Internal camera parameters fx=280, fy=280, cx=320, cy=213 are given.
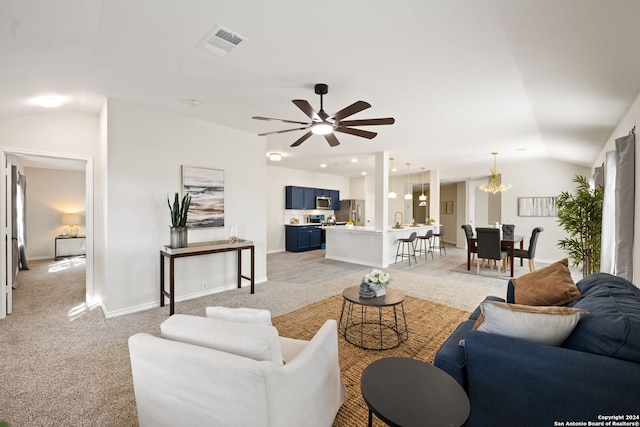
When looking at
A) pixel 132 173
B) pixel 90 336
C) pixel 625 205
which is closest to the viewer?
pixel 625 205

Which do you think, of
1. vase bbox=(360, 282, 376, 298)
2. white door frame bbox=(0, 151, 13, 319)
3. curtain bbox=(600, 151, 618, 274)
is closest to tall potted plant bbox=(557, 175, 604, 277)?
curtain bbox=(600, 151, 618, 274)

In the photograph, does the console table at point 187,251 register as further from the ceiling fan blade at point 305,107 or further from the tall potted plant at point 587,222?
Result: the tall potted plant at point 587,222

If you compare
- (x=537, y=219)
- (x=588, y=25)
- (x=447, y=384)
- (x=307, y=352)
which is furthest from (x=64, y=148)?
(x=537, y=219)

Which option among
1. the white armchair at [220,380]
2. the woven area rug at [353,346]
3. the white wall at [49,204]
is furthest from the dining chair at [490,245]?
the white wall at [49,204]

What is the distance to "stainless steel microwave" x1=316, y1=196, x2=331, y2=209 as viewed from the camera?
9.98 meters

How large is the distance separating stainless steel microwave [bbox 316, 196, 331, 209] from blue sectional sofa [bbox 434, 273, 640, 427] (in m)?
8.48

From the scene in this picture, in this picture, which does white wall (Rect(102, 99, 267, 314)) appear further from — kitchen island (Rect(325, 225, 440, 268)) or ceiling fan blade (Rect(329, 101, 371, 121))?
kitchen island (Rect(325, 225, 440, 268))

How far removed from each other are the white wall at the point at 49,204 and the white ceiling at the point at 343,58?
201 inches

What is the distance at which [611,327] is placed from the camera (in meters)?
1.31

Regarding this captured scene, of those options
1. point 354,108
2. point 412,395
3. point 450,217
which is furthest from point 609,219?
point 450,217

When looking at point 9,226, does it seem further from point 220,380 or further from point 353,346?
point 353,346

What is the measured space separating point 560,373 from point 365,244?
18.3 feet

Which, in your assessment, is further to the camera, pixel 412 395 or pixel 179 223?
pixel 179 223

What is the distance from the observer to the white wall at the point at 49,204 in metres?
7.05
